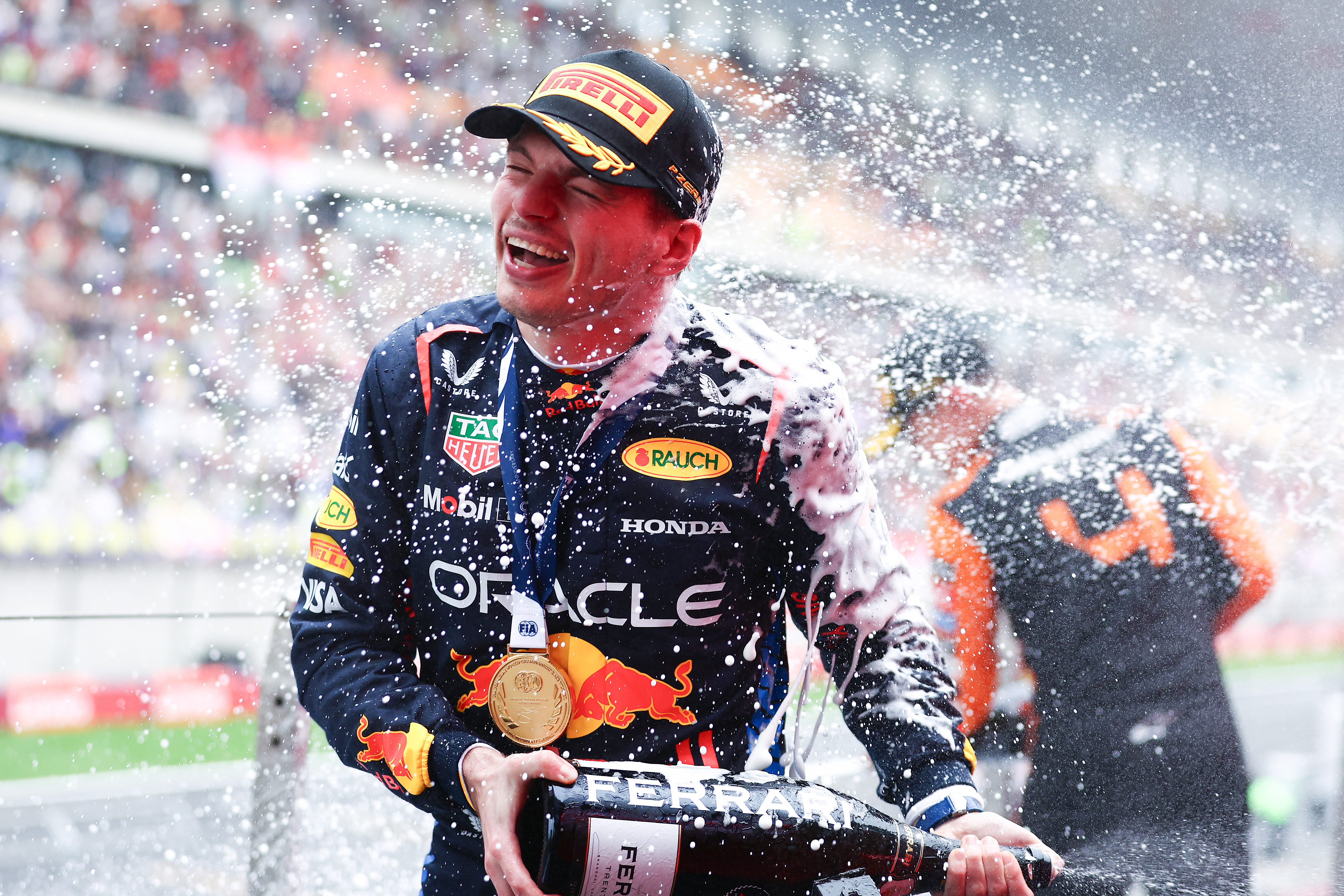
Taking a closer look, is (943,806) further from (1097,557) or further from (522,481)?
(1097,557)

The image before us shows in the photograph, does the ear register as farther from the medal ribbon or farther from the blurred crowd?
the blurred crowd

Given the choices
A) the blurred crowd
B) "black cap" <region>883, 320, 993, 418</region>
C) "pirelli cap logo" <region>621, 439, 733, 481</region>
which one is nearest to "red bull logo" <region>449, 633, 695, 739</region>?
"pirelli cap logo" <region>621, 439, 733, 481</region>

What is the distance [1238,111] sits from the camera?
3.76m

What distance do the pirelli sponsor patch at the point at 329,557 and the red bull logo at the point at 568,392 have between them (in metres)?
0.32

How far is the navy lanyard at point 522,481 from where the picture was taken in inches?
50.6

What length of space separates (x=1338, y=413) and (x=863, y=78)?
2.36 meters

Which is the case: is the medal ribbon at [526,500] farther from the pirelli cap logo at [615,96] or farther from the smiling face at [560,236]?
the pirelli cap logo at [615,96]

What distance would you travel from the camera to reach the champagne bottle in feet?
3.34

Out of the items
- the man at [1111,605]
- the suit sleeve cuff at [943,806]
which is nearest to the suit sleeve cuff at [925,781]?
the suit sleeve cuff at [943,806]

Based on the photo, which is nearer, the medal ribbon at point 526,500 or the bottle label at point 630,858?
the bottle label at point 630,858

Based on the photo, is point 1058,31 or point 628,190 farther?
point 1058,31

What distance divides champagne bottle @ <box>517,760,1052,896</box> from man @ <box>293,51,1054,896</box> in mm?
119

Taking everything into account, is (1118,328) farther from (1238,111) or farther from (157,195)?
(157,195)

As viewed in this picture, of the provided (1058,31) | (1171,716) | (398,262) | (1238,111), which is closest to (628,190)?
(1171,716)
